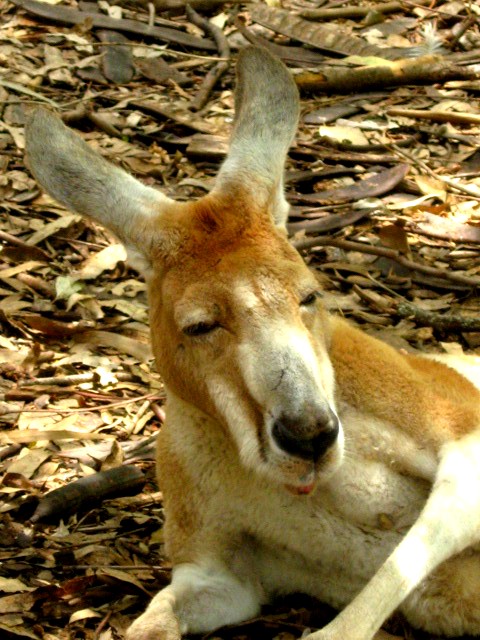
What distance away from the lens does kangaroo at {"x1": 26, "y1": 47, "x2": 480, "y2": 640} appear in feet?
13.0

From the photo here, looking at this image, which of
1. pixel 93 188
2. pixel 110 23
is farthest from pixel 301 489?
pixel 110 23

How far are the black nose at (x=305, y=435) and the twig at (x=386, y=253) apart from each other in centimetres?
319

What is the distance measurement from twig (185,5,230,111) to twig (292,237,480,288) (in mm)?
2257

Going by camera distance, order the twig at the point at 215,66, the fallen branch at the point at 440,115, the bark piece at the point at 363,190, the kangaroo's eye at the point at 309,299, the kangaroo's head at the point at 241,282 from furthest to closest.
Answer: the twig at the point at 215,66 < the fallen branch at the point at 440,115 < the bark piece at the point at 363,190 < the kangaroo's eye at the point at 309,299 < the kangaroo's head at the point at 241,282

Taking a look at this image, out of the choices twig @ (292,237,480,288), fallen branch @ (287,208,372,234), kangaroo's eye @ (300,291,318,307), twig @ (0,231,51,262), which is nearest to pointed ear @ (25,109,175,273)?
kangaroo's eye @ (300,291,318,307)

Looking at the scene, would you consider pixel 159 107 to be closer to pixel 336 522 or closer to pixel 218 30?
pixel 218 30

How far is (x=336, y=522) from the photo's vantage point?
4.34 metres

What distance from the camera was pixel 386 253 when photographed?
693cm

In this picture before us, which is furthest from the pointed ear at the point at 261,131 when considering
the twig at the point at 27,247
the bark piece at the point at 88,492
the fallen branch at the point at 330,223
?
the twig at the point at 27,247

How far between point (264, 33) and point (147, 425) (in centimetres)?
480

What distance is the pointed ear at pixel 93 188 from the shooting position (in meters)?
4.41

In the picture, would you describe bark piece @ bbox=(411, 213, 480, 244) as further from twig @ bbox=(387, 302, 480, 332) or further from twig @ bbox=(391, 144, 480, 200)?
twig @ bbox=(387, 302, 480, 332)

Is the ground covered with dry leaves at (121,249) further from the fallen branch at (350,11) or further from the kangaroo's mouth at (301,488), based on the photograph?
the kangaroo's mouth at (301,488)

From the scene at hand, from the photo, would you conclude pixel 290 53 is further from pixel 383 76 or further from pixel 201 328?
pixel 201 328
